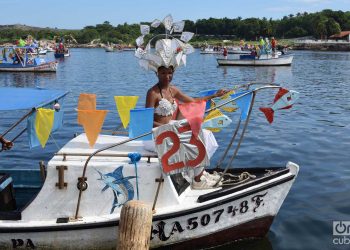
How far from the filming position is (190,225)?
21.4 feet

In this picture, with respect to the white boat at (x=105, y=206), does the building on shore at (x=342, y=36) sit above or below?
above

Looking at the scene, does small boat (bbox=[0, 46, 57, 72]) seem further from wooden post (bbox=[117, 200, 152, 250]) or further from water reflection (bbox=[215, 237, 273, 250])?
wooden post (bbox=[117, 200, 152, 250])

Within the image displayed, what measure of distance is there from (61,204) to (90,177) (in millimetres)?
550

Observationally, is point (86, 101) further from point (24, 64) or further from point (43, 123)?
point (24, 64)

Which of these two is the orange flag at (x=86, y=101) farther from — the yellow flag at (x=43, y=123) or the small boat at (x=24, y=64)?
the small boat at (x=24, y=64)

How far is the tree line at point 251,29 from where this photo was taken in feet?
468

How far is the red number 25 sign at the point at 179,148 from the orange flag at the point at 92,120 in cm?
91

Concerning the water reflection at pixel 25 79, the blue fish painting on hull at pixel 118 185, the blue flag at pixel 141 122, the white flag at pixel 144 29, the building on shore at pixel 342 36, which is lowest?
the water reflection at pixel 25 79

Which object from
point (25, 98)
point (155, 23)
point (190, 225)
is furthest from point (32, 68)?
point (190, 225)

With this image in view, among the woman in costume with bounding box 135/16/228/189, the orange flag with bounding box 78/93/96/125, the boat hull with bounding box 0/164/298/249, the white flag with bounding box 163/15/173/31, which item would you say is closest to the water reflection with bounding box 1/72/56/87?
the orange flag with bounding box 78/93/96/125

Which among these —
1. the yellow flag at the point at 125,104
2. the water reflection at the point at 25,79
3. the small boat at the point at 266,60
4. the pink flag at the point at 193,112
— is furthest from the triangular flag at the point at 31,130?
the small boat at the point at 266,60

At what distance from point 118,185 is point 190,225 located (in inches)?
44.4

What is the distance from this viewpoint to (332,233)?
26.0 feet

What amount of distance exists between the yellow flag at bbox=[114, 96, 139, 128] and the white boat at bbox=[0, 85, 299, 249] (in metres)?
1.15
